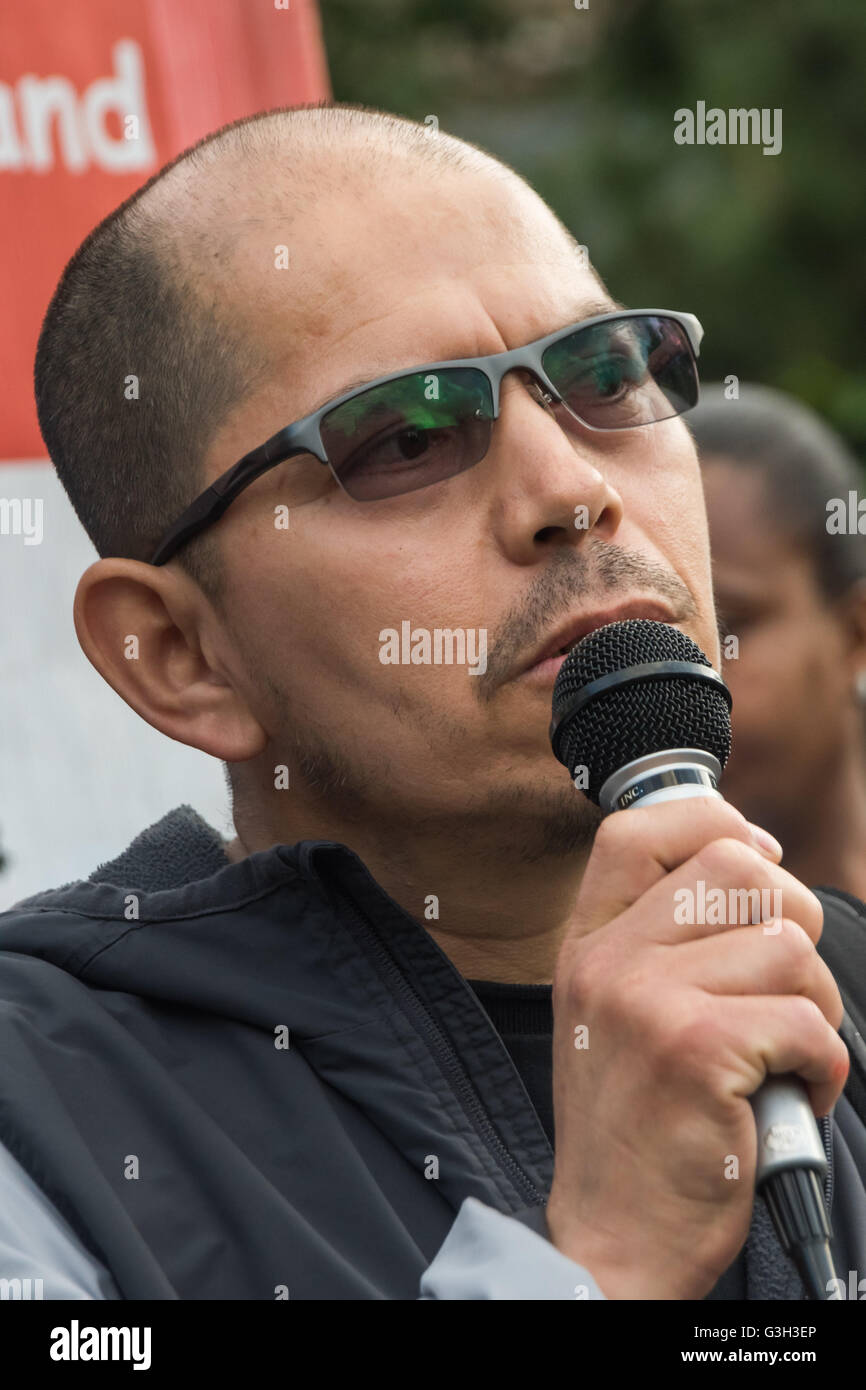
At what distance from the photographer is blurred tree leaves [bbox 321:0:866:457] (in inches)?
338

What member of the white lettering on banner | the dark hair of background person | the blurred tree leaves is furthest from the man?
the blurred tree leaves

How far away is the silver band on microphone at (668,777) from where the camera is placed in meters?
1.72

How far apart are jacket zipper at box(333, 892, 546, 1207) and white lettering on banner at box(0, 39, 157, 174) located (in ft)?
6.15

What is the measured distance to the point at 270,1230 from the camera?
1.92 meters

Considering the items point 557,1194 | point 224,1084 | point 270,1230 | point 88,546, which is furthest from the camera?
point 88,546

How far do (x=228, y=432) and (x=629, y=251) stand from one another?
262 inches

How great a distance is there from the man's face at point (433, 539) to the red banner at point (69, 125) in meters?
1.14

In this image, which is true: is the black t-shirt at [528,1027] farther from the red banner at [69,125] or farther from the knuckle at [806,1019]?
the red banner at [69,125]

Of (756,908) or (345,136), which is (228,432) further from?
(756,908)

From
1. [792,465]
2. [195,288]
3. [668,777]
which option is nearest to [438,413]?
[195,288]

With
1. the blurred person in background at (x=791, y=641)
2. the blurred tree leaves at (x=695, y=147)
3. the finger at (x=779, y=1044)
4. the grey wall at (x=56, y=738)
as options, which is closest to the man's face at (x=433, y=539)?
the finger at (x=779, y=1044)

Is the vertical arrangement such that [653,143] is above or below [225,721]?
above

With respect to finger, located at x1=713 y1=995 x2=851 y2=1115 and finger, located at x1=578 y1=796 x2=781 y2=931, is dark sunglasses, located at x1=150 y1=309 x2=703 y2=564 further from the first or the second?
finger, located at x1=713 y1=995 x2=851 y2=1115

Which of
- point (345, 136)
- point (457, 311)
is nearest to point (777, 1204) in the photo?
point (457, 311)
